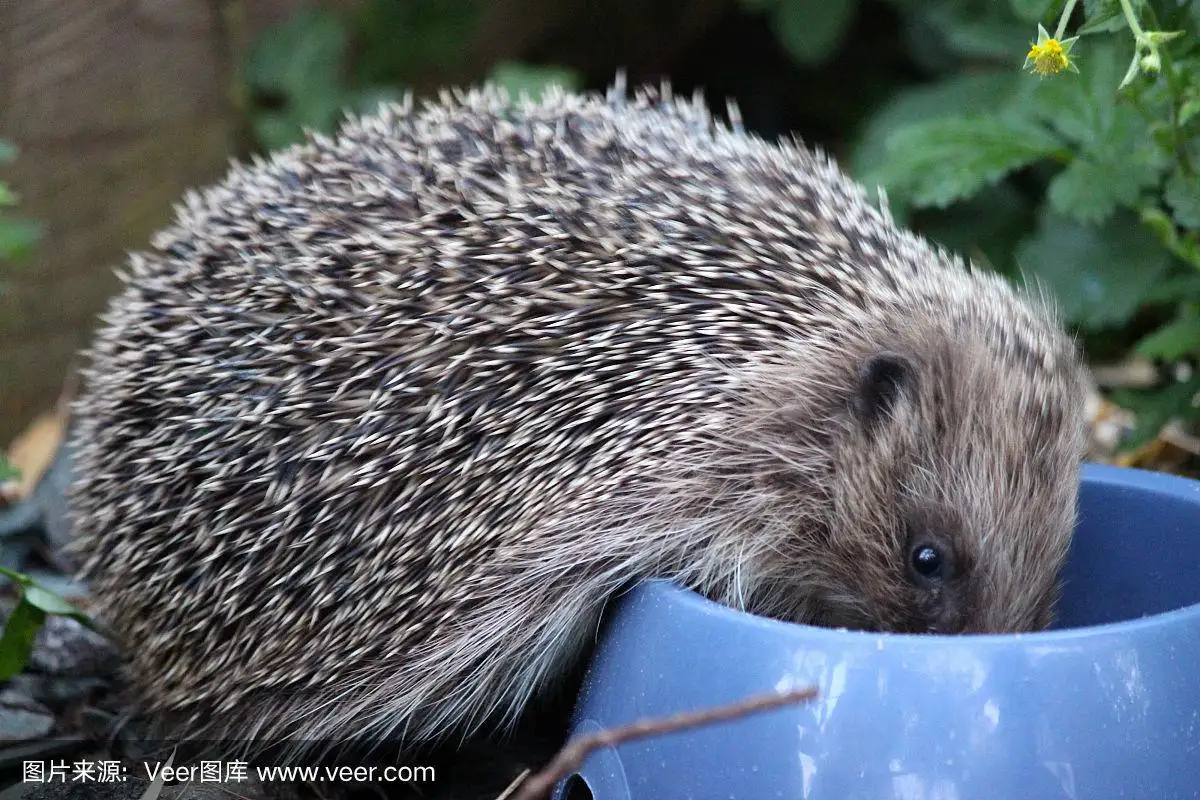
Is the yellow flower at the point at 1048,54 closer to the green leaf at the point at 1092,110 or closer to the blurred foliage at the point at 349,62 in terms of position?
the green leaf at the point at 1092,110

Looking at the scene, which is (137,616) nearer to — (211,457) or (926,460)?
(211,457)

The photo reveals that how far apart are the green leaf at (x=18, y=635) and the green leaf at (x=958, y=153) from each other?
2777mm

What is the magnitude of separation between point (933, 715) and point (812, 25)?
4.33 metres

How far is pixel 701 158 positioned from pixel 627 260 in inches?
17.6

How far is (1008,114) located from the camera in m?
4.60

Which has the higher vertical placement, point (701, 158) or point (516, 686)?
point (701, 158)

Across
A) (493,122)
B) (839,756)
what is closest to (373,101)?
(493,122)

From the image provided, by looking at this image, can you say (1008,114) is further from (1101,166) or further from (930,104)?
(930,104)

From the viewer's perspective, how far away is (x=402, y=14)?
6.48 metres

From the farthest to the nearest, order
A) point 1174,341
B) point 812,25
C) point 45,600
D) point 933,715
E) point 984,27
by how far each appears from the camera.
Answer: point 812,25 → point 984,27 → point 1174,341 → point 45,600 → point 933,715

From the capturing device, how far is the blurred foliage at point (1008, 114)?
150 inches

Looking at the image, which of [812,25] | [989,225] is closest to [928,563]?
[989,225]

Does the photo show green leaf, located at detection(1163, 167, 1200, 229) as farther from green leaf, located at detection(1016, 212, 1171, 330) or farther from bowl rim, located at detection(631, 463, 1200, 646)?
bowl rim, located at detection(631, 463, 1200, 646)

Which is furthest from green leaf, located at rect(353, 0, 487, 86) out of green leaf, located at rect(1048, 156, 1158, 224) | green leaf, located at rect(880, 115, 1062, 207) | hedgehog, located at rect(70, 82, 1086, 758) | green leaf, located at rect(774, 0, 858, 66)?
green leaf, located at rect(1048, 156, 1158, 224)
